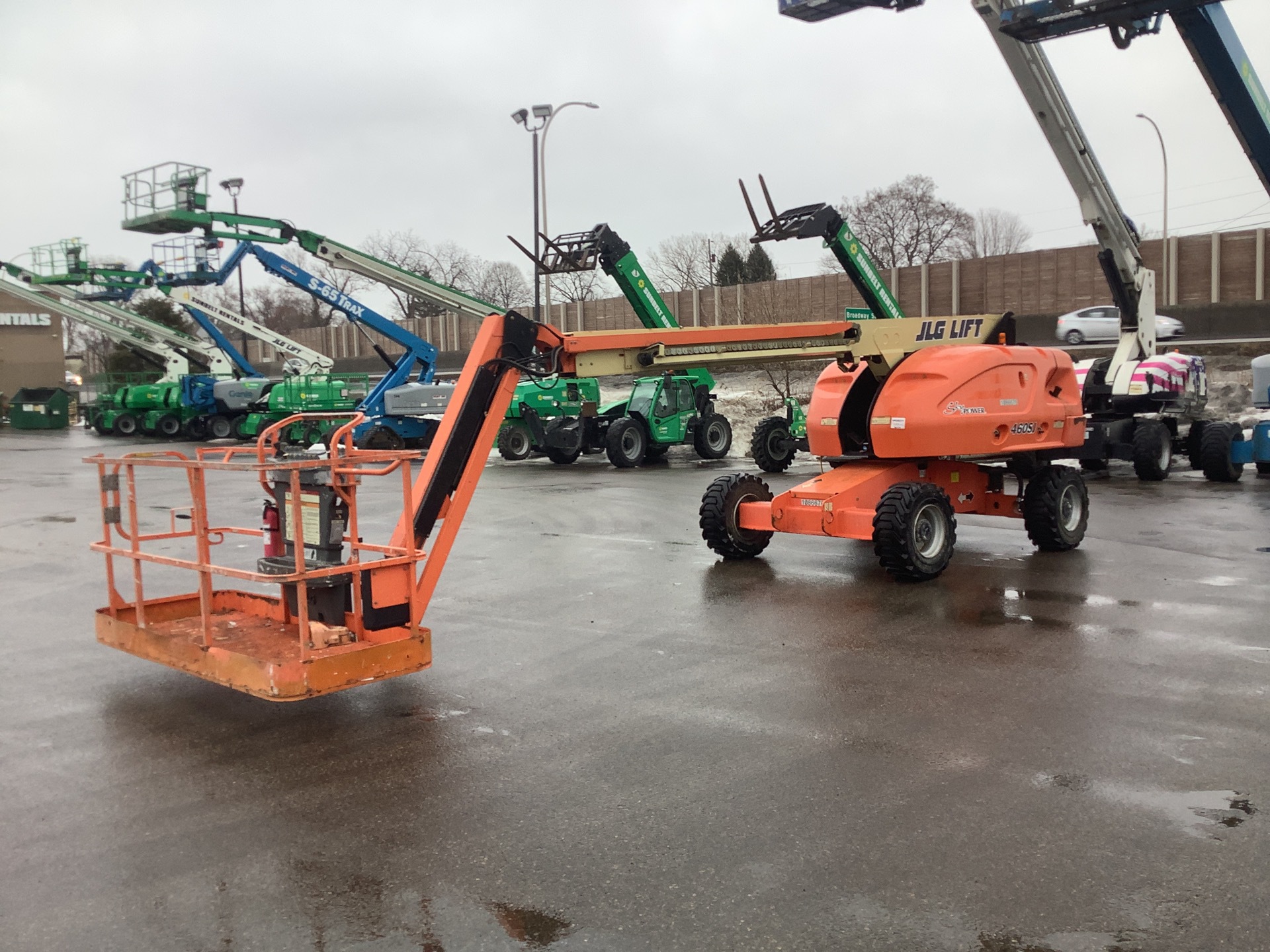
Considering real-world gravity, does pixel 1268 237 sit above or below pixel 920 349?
above

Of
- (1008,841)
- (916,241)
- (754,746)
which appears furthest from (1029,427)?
(916,241)

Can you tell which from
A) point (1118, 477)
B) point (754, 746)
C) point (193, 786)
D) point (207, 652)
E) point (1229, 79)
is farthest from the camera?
point (1118, 477)

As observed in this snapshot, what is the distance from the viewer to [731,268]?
6278 centimetres

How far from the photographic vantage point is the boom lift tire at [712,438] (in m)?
24.8

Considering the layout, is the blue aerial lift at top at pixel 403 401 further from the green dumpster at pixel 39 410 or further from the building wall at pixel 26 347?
the building wall at pixel 26 347

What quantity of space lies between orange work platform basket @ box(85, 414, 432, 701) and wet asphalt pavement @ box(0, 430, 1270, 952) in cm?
31

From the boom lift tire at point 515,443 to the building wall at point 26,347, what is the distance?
46.9 meters

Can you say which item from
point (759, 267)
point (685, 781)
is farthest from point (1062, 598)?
point (759, 267)

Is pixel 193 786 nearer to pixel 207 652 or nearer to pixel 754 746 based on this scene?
pixel 207 652

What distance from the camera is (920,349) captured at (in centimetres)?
1077

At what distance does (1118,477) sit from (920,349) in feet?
31.8

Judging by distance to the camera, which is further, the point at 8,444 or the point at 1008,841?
the point at 8,444

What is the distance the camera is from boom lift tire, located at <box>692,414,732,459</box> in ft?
81.3

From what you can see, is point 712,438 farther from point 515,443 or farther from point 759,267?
point 759,267
